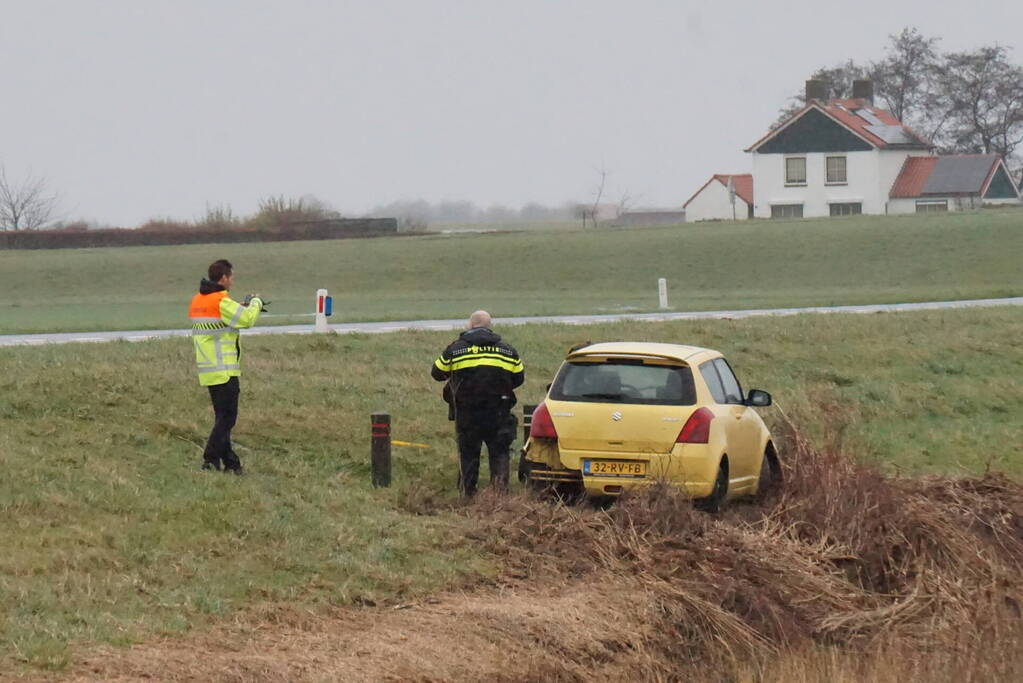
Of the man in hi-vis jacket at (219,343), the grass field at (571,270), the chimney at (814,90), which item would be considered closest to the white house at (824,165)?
the chimney at (814,90)

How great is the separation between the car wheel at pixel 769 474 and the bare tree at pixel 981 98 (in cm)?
9850

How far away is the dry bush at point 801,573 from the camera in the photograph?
11552mm

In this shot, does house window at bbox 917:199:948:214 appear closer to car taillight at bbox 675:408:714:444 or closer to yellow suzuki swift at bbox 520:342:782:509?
yellow suzuki swift at bbox 520:342:782:509

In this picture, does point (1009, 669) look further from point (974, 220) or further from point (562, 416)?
point (974, 220)

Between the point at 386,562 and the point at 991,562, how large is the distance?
5.47m

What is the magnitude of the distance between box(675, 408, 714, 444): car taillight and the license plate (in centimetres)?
39

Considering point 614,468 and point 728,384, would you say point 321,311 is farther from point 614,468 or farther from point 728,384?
point 614,468

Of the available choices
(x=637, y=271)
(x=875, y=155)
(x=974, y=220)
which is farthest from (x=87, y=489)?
(x=875, y=155)

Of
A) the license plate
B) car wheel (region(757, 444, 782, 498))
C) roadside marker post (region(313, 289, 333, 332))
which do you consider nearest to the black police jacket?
the license plate

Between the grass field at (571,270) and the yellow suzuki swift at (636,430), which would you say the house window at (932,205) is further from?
the yellow suzuki swift at (636,430)

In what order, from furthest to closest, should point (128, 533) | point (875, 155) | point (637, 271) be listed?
point (875, 155) → point (637, 271) → point (128, 533)

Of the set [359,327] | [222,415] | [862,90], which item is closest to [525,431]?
[222,415]

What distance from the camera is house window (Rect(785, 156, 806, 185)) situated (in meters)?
90.2

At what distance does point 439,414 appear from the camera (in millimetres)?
19391
